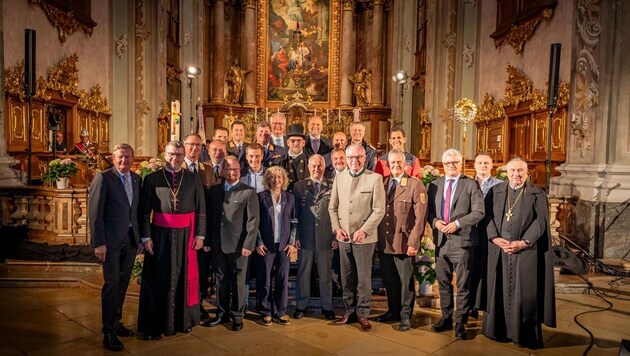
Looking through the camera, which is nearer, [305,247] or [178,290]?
[178,290]

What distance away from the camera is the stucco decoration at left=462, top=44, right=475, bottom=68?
44.9 feet

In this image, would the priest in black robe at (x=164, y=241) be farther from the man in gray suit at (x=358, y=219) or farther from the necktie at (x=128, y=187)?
the man in gray suit at (x=358, y=219)

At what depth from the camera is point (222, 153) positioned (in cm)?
536

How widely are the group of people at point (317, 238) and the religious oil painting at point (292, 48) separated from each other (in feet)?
49.6

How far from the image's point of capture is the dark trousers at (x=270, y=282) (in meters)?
4.79

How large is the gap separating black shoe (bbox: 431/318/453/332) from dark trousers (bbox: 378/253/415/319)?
282 mm

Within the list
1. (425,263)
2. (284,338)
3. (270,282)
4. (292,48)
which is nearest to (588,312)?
(425,263)

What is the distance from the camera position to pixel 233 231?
4566 mm

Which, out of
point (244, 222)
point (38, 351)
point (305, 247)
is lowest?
A: point (38, 351)

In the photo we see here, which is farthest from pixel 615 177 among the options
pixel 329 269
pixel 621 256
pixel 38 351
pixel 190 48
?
pixel 190 48

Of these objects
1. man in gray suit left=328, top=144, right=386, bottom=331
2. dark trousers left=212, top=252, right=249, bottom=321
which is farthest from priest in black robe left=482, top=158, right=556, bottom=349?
dark trousers left=212, top=252, right=249, bottom=321

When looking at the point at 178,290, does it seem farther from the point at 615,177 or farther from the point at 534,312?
the point at 615,177

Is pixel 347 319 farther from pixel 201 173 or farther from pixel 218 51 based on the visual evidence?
pixel 218 51

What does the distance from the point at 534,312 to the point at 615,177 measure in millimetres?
4382
